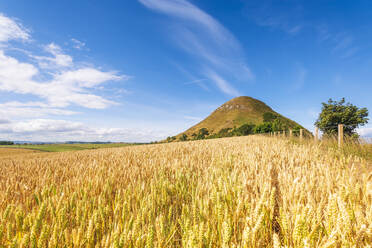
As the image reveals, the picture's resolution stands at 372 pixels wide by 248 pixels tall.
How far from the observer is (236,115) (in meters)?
140

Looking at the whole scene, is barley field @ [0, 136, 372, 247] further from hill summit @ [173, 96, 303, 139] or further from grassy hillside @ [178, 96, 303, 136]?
grassy hillside @ [178, 96, 303, 136]

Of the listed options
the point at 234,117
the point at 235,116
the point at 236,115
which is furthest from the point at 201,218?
the point at 236,115

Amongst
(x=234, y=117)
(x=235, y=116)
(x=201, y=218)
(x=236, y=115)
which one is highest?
(x=236, y=115)

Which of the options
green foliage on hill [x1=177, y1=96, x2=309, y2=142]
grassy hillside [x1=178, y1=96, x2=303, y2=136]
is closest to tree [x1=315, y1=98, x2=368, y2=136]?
green foliage on hill [x1=177, y1=96, x2=309, y2=142]

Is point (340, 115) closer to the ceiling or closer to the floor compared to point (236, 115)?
closer to the floor

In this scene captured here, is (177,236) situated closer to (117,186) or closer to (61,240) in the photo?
(61,240)

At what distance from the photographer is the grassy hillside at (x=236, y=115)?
407 ft

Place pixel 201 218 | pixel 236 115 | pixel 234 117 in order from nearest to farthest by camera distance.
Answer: pixel 201 218
pixel 234 117
pixel 236 115

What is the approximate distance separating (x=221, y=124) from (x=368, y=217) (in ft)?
430

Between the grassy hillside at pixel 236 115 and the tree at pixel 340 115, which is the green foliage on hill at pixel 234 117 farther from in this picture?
the tree at pixel 340 115

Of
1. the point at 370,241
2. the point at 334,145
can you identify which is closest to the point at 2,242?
the point at 370,241

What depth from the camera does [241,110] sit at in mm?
151375

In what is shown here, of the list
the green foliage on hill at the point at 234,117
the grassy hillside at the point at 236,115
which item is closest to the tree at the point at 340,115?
the green foliage on hill at the point at 234,117

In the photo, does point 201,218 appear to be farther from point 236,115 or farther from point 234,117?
point 236,115
